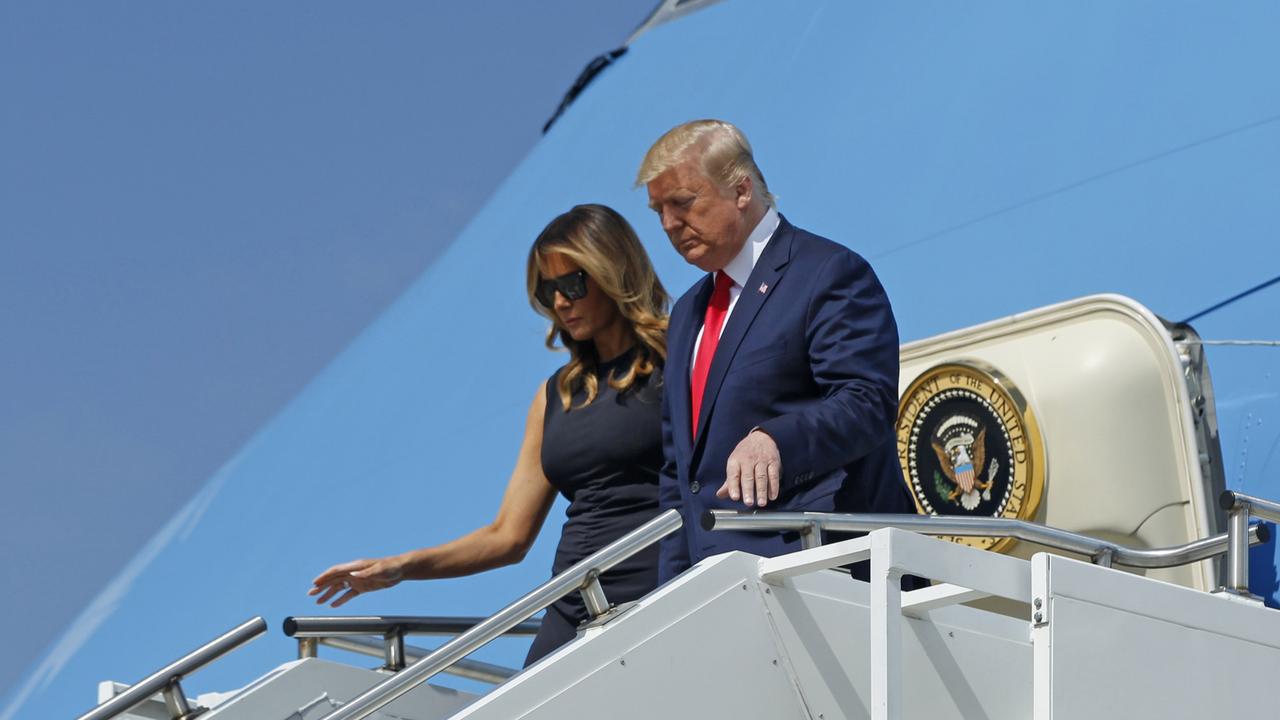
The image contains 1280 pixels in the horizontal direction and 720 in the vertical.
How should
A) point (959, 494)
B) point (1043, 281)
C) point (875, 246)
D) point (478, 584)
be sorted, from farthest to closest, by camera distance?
point (478, 584) < point (875, 246) < point (1043, 281) < point (959, 494)

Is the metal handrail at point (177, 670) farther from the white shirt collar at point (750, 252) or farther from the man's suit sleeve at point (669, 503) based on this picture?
the white shirt collar at point (750, 252)

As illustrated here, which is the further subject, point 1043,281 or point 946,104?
point 946,104

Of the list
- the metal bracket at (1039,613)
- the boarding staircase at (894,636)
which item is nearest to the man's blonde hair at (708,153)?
the boarding staircase at (894,636)

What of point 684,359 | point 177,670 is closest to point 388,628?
point 177,670

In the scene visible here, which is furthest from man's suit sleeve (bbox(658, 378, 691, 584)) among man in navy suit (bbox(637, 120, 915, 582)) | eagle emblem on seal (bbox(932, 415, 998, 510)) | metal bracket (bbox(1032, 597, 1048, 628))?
eagle emblem on seal (bbox(932, 415, 998, 510))

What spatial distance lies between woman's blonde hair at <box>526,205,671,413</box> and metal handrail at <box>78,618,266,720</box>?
38.3 inches

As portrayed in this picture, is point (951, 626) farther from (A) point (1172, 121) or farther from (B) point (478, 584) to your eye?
(B) point (478, 584)

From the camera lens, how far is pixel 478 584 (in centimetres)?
708

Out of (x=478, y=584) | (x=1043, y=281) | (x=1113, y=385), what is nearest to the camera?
(x=1113, y=385)

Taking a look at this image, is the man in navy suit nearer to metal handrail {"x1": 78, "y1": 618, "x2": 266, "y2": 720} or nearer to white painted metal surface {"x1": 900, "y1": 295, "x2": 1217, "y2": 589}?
metal handrail {"x1": 78, "y1": 618, "x2": 266, "y2": 720}

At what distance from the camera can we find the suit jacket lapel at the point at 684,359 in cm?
340

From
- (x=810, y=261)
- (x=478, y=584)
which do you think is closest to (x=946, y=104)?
(x=478, y=584)

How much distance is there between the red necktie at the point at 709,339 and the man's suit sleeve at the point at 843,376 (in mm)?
231

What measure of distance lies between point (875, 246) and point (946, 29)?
1.40m
